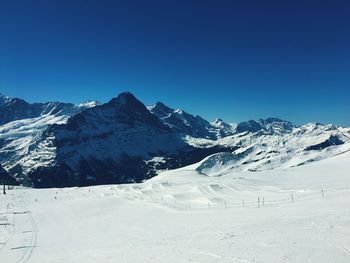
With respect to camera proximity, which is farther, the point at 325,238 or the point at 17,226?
the point at 17,226

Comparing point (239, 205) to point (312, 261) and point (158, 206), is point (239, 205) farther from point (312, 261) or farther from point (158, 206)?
point (312, 261)

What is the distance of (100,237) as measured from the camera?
4334 cm

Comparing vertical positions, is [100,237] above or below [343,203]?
below

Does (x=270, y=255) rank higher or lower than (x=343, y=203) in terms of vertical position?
lower

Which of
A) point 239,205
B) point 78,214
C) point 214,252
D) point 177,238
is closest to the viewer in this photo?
point 214,252

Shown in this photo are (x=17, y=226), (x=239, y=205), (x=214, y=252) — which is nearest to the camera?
(x=214, y=252)

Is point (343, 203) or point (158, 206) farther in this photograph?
point (158, 206)

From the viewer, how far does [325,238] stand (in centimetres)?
3075

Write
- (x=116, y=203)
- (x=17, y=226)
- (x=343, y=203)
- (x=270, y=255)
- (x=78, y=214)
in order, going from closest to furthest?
(x=270, y=255) → (x=343, y=203) → (x=17, y=226) → (x=78, y=214) → (x=116, y=203)

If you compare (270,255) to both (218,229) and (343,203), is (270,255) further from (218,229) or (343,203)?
(343,203)

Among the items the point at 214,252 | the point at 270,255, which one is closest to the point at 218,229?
the point at 214,252

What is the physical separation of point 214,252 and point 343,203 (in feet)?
75.9

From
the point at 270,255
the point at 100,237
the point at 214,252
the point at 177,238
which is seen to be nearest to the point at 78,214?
the point at 100,237

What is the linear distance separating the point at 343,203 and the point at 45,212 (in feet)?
155
